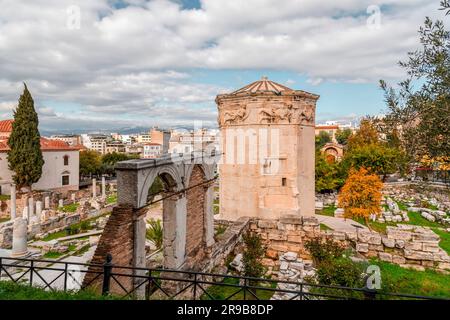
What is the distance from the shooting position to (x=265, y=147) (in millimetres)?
15016

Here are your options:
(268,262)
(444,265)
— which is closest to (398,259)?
(444,265)

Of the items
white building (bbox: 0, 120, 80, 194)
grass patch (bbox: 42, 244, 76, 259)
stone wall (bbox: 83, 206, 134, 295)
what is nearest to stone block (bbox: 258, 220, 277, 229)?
stone wall (bbox: 83, 206, 134, 295)

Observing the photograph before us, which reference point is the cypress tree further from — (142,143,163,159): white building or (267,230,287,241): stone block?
(267,230,287,241): stone block

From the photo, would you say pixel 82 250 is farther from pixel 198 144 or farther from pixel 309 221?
pixel 198 144

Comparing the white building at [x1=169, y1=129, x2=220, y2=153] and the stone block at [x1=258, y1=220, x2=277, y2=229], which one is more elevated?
the white building at [x1=169, y1=129, x2=220, y2=153]

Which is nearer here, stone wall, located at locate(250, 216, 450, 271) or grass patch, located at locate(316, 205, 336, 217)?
stone wall, located at locate(250, 216, 450, 271)

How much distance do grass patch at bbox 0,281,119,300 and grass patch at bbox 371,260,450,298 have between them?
7.72 m

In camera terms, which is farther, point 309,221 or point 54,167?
point 54,167

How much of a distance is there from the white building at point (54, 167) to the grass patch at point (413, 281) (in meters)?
36.0

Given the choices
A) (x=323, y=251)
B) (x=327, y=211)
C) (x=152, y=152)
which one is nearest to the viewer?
(x=323, y=251)

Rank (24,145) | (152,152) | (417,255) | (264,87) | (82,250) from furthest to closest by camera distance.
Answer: (152,152)
(24,145)
(264,87)
(82,250)
(417,255)

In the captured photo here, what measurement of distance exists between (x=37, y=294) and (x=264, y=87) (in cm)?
1326

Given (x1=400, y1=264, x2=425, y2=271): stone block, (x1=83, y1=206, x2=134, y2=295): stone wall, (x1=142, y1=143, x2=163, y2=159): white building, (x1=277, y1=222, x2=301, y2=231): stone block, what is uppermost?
(x1=142, y1=143, x2=163, y2=159): white building

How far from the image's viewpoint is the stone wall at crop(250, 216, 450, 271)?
1158 centimetres
